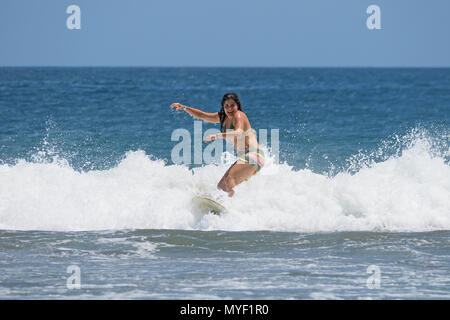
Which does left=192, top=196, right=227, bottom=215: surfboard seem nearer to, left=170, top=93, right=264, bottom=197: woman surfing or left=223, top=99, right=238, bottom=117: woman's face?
left=170, top=93, right=264, bottom=197: woman surfing

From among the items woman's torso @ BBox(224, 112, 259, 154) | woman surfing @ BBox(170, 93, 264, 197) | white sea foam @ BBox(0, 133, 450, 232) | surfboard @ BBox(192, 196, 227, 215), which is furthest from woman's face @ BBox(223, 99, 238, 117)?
white sea foam @ BBox(0, 133, 450, 232)

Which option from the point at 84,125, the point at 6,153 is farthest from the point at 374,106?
the point at 6,153

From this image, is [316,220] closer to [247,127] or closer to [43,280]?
[247,127]

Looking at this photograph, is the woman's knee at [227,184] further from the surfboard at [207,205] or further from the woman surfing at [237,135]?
the surfboard at [207,205]

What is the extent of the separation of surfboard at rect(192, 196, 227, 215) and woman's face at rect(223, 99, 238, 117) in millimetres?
1369

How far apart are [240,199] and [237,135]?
1487 mm

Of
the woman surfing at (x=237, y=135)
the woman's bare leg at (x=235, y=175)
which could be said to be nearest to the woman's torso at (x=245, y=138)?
the woman surfing at (x=237, y=135)

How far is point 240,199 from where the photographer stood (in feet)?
33.3

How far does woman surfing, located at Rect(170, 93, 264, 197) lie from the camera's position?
9086mm

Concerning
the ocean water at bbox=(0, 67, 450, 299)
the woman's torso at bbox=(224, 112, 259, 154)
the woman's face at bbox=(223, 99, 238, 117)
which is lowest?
the ocean water at bbox=(0, 67, 450, 299)

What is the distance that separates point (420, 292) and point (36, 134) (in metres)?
15.4

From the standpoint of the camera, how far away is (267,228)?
962cm

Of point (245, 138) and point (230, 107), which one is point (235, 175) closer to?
point (245, 138)

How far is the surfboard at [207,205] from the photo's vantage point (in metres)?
9.54
